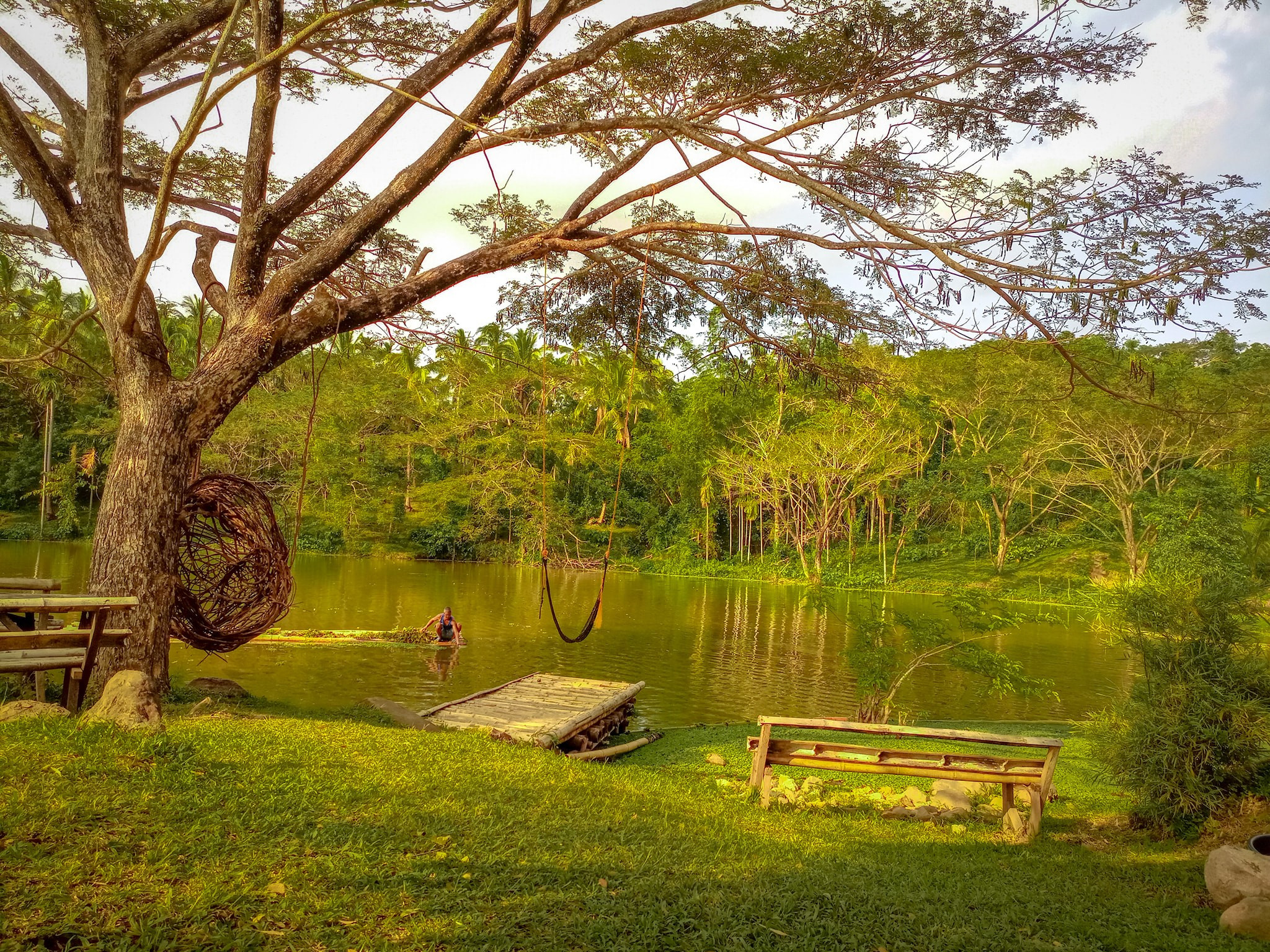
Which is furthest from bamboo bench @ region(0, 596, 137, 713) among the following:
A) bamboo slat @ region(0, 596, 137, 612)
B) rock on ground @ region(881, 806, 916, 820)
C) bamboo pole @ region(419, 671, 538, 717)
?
rock on ground @ region(881, 806, 916, 820)

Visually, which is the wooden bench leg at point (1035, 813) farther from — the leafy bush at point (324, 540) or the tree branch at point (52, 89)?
the leafy bush at point (324, 540)

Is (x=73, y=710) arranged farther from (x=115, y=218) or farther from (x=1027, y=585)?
(x=1027, y=585)

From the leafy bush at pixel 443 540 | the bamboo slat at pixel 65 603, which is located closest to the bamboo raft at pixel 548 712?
the bamboo slat at pixel 65 603

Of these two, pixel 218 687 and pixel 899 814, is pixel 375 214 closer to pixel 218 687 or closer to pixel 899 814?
pixel 218 687

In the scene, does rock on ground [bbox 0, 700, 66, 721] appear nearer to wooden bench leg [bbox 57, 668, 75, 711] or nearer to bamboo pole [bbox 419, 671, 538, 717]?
wooden bench leg [bbox 57, 668, 75, 711]

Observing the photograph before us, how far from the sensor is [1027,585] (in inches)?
1373

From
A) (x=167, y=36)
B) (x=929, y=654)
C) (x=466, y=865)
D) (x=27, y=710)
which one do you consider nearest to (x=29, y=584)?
(x=27, y=710)

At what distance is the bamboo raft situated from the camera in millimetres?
9125

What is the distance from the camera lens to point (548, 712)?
1030cm

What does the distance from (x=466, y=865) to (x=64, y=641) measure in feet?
12.6

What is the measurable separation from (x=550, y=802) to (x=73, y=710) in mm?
3546

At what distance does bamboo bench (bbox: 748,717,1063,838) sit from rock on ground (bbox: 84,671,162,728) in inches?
167

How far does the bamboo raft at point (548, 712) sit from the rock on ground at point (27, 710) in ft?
11.8

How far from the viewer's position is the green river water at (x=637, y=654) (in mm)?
13508
